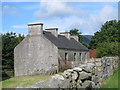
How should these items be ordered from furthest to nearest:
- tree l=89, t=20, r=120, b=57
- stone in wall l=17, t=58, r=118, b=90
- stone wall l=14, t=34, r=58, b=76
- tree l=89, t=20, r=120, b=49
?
tree l=89, t=20, r=120, b=49 → tree l=89, t=20, r=120, b=57 → stone wall l=14, t=34, r=58, b=76 → stone in wall l=17, t=58, r=118, b=90

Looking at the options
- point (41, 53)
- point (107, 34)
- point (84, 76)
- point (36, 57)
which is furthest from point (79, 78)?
point (107, 34)

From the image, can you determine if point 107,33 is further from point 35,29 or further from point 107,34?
point 35,29

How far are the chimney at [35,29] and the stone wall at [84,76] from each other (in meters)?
23.4

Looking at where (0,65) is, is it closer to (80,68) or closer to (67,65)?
(67,65)

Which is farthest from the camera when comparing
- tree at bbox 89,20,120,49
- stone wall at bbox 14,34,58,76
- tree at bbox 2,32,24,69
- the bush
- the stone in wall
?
tree at bbox 89,20,120,49

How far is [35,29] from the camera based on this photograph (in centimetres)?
3488

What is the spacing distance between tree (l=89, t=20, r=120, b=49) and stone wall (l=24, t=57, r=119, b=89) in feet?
142

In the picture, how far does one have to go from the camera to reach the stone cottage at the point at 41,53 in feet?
109

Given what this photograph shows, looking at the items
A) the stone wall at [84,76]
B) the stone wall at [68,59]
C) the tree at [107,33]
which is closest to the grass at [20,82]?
the stone wall at [68,59]

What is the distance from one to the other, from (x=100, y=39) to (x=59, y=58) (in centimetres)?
2535

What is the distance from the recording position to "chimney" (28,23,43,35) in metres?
34.4

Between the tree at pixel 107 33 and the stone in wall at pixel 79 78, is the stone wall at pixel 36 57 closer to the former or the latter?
the stone in wall at pixel 79 78

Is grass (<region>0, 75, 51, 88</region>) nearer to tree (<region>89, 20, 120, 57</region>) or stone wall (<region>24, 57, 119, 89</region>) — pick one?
stone wall (<region>24, 57, 119, 89</region>)

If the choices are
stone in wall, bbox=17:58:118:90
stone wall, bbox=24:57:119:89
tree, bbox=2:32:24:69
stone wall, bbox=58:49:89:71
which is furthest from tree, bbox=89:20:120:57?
stone in wall, bbox=17:58:118:90
